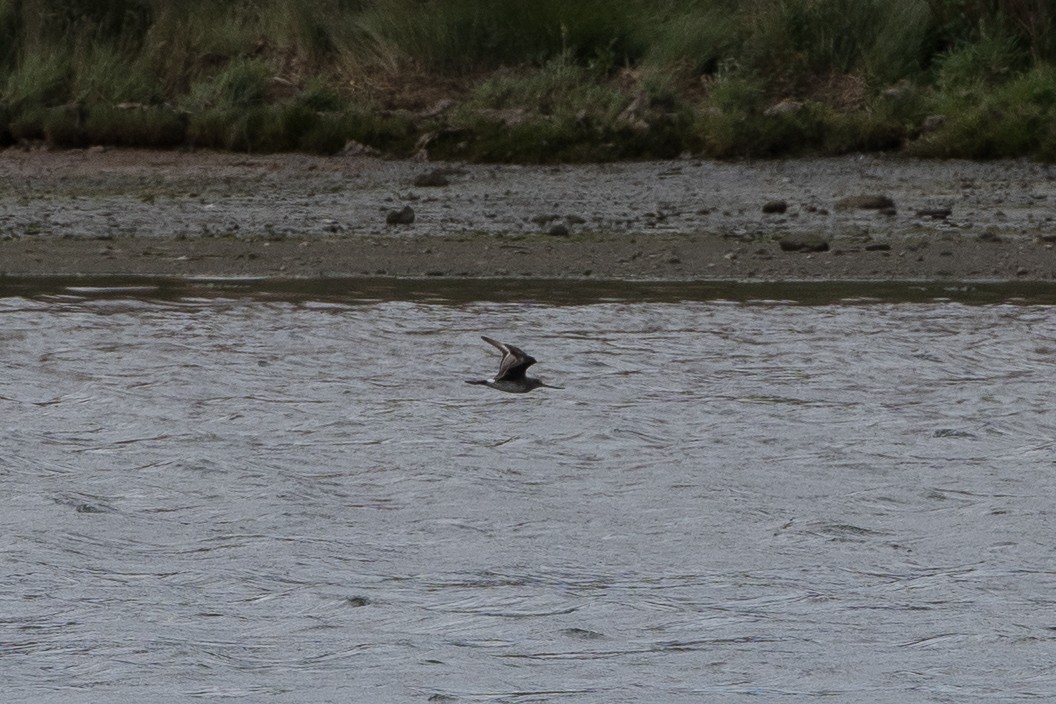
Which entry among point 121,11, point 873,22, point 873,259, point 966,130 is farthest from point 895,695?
point 121,11

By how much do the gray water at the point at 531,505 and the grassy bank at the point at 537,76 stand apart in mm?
4761

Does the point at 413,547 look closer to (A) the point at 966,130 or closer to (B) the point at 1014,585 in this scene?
(B) the point at 1014,585

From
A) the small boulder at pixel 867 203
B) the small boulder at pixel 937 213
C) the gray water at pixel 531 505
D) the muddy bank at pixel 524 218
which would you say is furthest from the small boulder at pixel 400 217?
the small boulder at pixel 937 213

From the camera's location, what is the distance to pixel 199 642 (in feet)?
17.6

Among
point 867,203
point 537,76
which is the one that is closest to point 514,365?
point 867,203

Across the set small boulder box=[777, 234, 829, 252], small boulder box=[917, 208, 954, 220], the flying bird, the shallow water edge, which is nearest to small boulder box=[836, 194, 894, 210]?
small boulder box=[917, 208, 954, 220]

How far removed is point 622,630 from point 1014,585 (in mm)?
1225

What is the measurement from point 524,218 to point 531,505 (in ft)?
20.1

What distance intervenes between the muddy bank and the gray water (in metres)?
1.31

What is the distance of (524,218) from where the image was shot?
→ 496 inches

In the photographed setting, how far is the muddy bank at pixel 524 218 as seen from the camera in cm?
1123

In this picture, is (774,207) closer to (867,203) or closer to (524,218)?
(867,203)

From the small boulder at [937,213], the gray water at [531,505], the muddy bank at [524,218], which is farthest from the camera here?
the small boulder at [937,213]

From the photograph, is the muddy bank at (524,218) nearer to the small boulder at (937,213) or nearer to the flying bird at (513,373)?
the small boulder at (937,213)
